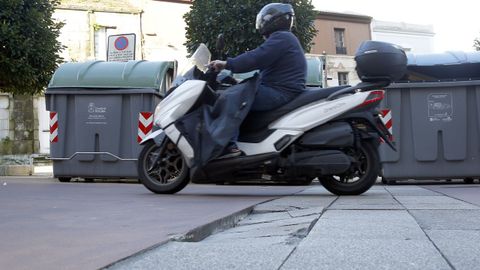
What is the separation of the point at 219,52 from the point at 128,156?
446 centimetres

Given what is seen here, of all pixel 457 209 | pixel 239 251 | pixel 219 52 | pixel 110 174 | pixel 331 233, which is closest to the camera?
pixel 239 251

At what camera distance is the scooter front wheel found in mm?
6480

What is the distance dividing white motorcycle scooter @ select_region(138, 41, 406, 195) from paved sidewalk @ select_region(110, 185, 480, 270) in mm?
1430

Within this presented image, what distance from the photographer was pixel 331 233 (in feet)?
10.8

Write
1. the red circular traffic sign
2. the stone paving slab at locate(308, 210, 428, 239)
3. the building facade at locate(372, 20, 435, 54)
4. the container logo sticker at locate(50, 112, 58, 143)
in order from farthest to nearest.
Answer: the building facade at locate(372, 20, 435, 54) → the red circular traffic sign → the container logo sticker at locate(50, 112, 58, 143) → the stone paving slab at locate(308, 210, 428, 239)

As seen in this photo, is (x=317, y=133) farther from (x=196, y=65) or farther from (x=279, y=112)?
(x=196, y=65)

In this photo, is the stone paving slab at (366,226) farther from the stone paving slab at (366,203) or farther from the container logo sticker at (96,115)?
the container logo sticker at (96,115)

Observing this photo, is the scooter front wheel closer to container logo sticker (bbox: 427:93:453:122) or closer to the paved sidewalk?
the paved sidewalk

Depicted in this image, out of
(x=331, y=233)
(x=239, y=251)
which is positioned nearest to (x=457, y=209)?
(x=331, y=233)

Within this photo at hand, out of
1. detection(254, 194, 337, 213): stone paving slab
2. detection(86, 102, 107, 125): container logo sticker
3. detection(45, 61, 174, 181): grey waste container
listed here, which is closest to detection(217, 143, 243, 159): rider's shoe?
detection(254, 194, 337, 213): stone paving slab

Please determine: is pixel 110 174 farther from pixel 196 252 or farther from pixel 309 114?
pixel 196 252

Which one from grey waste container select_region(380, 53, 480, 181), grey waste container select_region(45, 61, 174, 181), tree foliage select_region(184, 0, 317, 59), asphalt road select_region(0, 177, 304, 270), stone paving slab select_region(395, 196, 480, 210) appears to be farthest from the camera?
tree foliage select_region(184, 0, 317, 59)

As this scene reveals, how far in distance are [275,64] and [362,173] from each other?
4.76ft

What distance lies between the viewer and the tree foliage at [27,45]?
1352cm
